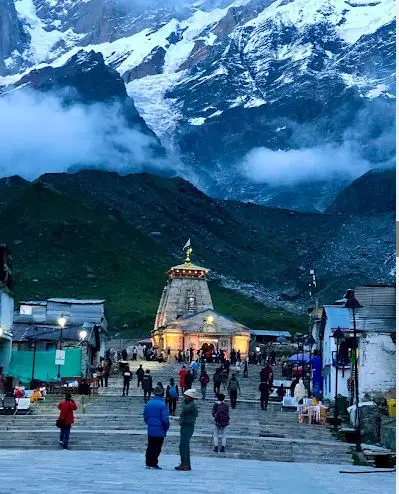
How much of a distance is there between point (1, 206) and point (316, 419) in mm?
164756

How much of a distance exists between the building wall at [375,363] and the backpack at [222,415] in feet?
66.1

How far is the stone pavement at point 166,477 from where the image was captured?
619 inches

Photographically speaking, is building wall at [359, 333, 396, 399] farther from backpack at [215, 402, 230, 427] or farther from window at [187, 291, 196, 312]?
window at [187, 291, 196, 312]

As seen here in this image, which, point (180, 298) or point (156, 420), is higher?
point (180, 298)

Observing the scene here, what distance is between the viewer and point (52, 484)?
15.5 meters

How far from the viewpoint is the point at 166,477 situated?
18703 mm

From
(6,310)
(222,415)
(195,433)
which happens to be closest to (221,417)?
(222,415)

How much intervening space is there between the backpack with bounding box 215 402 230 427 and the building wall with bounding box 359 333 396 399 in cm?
2015

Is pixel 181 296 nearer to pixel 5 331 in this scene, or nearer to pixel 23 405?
pixel 5 331

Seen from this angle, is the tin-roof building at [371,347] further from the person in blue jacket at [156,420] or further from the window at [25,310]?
the window at [25,310]

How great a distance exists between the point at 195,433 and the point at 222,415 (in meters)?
6.40

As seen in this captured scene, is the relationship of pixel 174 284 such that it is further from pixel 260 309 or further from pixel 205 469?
pixel 205 469

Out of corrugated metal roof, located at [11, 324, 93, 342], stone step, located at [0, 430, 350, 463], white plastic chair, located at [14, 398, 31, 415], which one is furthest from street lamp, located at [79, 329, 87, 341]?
stone step, located at [0, 430, 350, 463]

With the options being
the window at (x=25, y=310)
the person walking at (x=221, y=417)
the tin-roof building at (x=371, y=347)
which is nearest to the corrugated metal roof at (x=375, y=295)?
the tin-roof building at (x=371, y=347)
